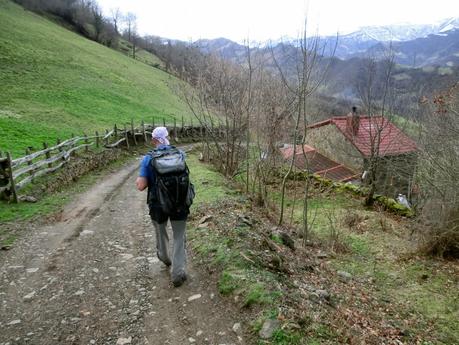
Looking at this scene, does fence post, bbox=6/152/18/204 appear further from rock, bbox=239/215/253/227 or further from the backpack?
the backpack

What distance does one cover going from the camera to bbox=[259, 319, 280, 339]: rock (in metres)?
4.15

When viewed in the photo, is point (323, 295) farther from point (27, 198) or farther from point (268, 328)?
point (27, 198)

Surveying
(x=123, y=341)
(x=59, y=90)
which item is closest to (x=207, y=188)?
(x=123, y=341)

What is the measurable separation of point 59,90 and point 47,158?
67.6 feet

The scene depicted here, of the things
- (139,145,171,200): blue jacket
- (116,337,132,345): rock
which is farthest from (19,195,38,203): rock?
(116,337,132,345): rock

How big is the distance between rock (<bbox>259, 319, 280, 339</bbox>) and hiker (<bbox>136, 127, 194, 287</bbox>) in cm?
160

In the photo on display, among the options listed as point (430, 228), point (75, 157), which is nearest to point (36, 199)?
point (75, 157)

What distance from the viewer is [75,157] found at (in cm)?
1549

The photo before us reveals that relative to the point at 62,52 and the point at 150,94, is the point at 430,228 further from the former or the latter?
the point at 62,52

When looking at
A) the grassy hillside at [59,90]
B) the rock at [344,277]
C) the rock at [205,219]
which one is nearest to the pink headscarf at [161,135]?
the rock at [205,219]

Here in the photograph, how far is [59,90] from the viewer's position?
30.8 metres

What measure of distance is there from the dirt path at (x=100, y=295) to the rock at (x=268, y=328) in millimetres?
283

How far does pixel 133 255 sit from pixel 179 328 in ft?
8.59

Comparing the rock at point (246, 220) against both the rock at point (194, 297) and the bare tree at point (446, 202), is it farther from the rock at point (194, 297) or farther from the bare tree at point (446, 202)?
the bare tree at point (446, 202)
